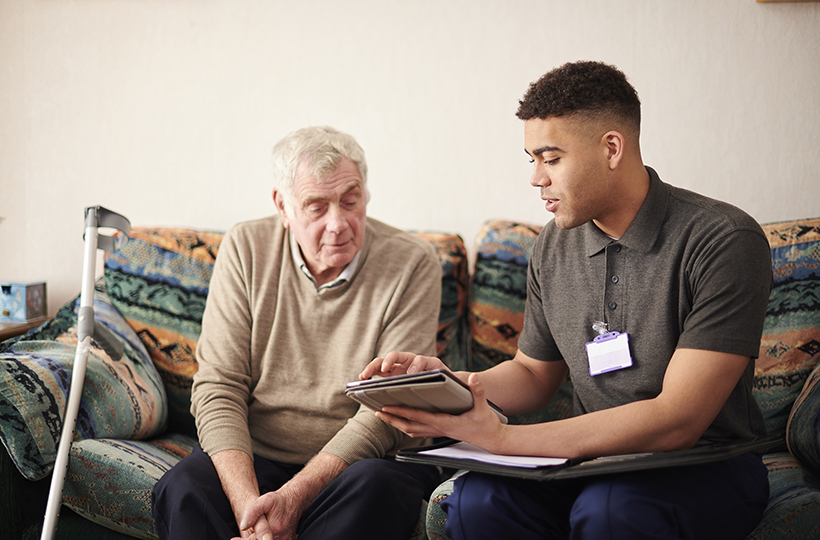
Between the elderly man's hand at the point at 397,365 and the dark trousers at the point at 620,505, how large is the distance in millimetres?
238

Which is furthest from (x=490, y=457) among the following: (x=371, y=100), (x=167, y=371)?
(x=371, y=100)

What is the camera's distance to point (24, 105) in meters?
2.40

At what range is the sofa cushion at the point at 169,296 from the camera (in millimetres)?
1908

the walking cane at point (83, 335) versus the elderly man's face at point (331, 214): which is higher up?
the elderly man's face at point (331, 214)

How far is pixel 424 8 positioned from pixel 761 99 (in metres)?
1.19

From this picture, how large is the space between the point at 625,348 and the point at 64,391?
1.33m

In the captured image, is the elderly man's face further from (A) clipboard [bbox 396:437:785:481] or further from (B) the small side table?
(B) the small side table


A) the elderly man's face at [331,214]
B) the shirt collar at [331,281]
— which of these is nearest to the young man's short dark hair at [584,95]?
the elderly man's face at [331,214]

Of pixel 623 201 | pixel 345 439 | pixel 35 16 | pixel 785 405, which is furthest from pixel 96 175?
pixel 785 405

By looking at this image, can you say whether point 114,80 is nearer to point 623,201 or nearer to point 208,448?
point 208,448

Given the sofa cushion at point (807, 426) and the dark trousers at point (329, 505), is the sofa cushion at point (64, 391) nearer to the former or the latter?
the dark trousers at point (329, 505)

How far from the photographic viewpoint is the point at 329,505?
1.28 metres

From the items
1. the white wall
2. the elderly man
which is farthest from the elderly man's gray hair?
the white wall

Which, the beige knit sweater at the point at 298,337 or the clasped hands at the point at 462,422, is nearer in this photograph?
the clasped hands at the point at 462,422
